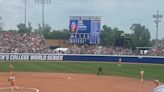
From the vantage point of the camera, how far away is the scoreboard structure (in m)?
67.4

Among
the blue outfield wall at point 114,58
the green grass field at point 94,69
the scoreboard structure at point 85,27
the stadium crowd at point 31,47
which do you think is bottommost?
the green grass field at point 94,69

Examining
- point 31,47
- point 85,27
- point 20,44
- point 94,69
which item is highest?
point 85,27

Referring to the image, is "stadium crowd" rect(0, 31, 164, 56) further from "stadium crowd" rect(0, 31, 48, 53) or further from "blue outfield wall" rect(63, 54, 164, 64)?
"blue outfield wall" rect(63, 54, 164, 64)

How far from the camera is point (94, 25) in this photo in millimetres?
67625

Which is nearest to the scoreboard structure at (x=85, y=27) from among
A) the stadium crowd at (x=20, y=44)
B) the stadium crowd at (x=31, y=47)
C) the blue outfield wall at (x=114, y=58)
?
the blue outfield wall at (x=114, y=58)

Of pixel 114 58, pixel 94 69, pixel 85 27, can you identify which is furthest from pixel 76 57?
pixel 94 69

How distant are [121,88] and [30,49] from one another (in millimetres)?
43086

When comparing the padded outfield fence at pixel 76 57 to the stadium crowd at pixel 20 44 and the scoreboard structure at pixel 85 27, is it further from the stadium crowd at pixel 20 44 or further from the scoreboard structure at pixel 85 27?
the scoreboard structure at pixel 85 27

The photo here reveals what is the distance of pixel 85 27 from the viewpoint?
6756 centimetres

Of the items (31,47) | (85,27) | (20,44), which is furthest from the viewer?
(31,47)

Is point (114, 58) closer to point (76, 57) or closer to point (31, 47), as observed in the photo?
point (76, 57)

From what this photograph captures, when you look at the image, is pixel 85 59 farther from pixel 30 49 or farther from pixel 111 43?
pixel 111 43

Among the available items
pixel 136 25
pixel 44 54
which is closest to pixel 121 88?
pixel 44 54

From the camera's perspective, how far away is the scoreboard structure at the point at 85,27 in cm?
6744
